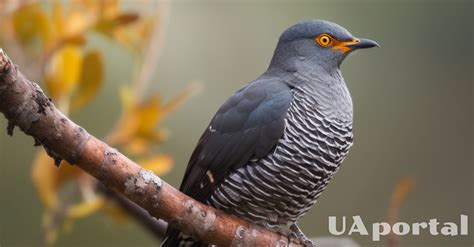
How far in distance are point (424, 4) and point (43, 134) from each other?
4390 millimetres

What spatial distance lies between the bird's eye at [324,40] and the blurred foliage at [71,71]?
25.4 inches

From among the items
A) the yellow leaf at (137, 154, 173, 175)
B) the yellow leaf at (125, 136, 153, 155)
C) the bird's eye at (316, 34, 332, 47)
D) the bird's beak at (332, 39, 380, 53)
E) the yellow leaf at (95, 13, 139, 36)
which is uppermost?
the yellow leaf at (95, 13, 139, 36)

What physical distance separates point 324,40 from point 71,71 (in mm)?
1094

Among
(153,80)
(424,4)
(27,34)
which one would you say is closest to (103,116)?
(153,80)

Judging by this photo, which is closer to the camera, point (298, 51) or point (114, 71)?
point (298, 51)

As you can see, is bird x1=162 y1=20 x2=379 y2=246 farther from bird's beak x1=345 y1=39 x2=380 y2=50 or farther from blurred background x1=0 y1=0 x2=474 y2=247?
blurred background x1=0 y1=0 x2=474 y2=247

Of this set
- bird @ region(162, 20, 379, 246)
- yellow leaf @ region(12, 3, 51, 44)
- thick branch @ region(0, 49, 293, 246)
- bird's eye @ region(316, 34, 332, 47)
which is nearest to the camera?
thick branch @ region(0, 49, 293, 246)

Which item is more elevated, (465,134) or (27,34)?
(27,34)

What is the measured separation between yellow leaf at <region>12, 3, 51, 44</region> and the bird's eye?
115 cm

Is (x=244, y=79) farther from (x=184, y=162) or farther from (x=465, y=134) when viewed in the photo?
(x=465, y=134)

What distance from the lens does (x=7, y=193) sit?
471cm

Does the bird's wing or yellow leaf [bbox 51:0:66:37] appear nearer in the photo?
the bird's wing

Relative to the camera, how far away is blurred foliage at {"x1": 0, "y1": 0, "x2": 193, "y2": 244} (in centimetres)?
316

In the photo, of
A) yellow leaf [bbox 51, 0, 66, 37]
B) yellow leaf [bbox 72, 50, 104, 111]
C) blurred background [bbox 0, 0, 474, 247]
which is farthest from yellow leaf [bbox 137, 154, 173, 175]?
blurred background [bbox 0, 0, 474, 247]
